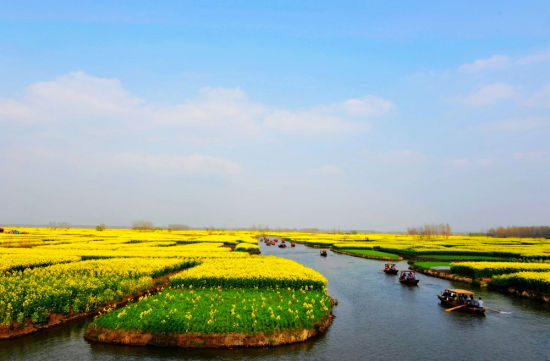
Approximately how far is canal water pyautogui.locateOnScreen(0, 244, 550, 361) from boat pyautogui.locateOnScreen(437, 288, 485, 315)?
720mm

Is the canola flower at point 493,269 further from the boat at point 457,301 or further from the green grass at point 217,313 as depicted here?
the green grass at point 217,313

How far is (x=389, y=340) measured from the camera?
78.5ft

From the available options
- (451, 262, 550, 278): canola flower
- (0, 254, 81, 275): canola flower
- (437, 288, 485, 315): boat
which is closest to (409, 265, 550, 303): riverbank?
(451, 262, 550, 278): canola flower

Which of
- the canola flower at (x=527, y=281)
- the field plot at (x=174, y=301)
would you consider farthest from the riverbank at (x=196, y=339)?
the canola flower at (x=527, y=281)

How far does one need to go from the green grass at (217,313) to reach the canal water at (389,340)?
1.34 meters

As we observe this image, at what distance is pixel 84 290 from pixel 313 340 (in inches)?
779

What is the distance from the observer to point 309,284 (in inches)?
1320

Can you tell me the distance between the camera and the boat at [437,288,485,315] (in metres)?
31.2

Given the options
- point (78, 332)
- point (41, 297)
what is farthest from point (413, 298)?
point (41, 297)

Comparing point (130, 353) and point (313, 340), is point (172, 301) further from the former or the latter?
point (313, 340)

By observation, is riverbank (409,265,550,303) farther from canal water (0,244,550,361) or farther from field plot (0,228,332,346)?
field plot (0,228,332,346)

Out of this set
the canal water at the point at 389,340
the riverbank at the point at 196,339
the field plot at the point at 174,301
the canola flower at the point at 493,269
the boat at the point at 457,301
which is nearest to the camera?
the canal water at the point at 389,340

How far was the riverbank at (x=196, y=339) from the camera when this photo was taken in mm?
21484

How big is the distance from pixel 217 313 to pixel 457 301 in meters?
24.1
